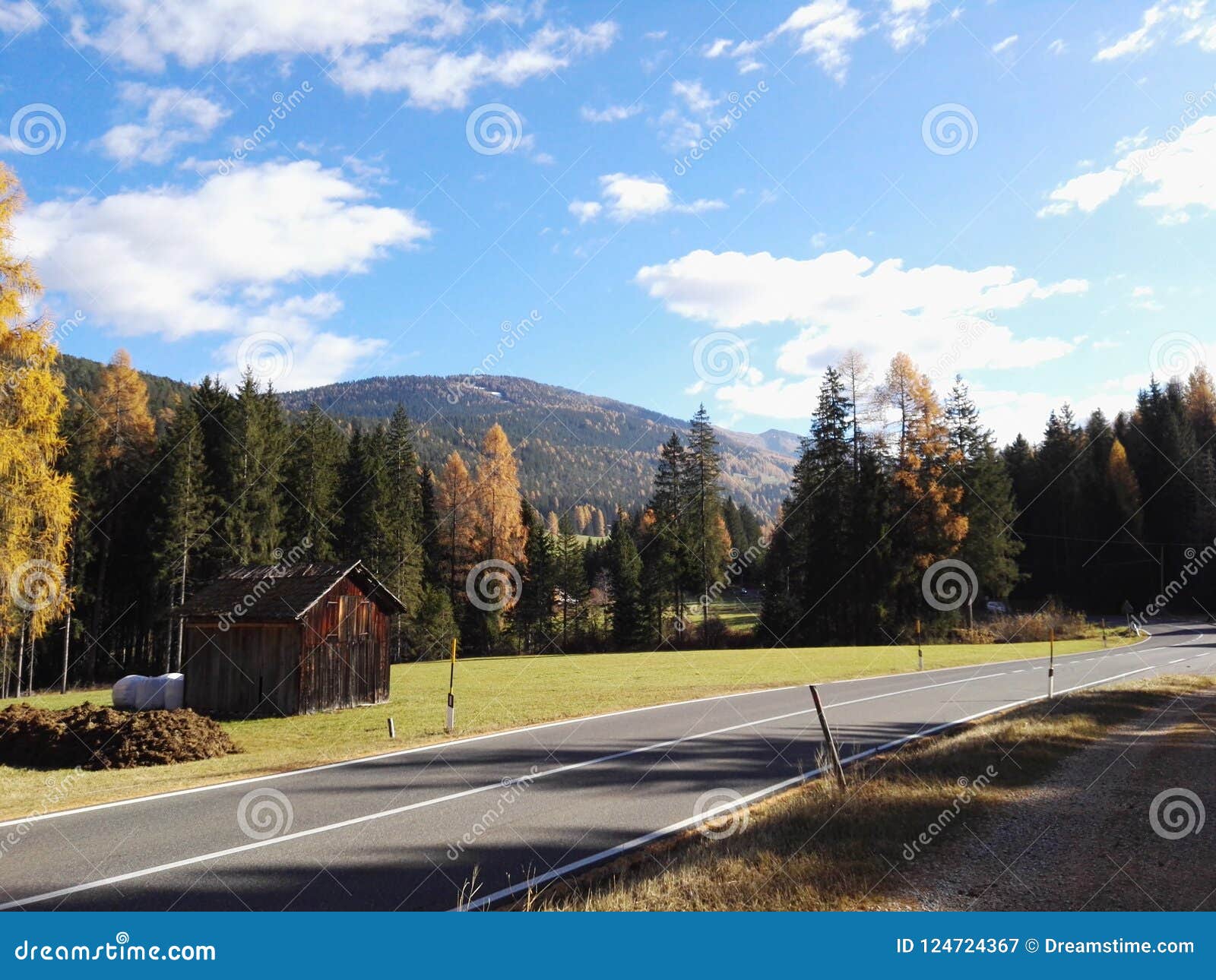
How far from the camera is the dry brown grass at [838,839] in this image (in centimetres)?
646

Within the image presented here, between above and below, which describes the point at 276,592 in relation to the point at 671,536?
below

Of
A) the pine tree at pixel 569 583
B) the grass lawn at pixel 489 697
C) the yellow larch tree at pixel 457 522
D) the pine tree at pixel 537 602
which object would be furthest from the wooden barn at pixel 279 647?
the pine tree at pixel 569 583

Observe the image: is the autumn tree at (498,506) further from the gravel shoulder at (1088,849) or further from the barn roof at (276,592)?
the gravel shoulder at (1088,849)

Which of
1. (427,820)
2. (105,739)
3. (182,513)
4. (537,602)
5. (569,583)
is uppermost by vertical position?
(182,513)

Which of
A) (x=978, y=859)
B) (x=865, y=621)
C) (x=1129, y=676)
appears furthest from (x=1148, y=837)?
(x=865, y=621)

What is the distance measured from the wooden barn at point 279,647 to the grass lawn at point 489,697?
1.03m

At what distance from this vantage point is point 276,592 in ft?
Answer: 85.0

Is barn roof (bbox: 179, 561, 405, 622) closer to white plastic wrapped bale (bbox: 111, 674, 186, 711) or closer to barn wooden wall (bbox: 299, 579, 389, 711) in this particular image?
barn wooden wall (bbox: 299, 579, 389, 711)

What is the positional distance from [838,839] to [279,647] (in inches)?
836

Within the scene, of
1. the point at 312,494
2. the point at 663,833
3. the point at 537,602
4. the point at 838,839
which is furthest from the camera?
the point at 537,602

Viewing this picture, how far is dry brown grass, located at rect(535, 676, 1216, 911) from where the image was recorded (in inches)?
255

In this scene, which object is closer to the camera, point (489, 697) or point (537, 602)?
point (489, 697)

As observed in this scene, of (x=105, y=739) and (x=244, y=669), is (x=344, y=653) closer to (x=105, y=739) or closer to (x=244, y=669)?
(x=244, y=669)

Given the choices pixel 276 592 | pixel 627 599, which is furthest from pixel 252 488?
pixel 627 599
